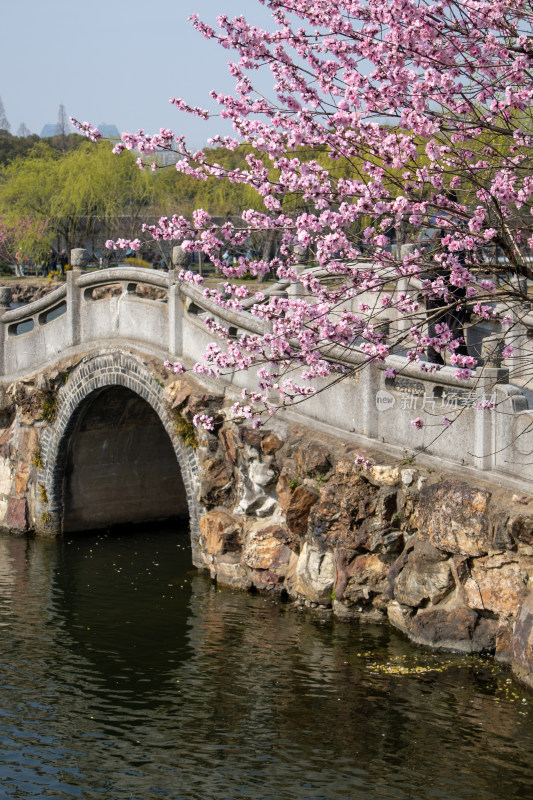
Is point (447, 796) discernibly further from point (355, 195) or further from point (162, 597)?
point (162, 597)

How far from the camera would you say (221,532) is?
45.9 feet

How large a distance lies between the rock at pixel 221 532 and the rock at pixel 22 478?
5.04 metres

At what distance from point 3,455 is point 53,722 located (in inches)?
356

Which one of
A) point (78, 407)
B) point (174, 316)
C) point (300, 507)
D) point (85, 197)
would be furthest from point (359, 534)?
point (85, 197)

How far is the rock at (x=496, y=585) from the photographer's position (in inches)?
405

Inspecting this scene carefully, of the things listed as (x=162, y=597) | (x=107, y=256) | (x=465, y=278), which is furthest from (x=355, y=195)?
(x=107, y=256)

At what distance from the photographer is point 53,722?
10203mm

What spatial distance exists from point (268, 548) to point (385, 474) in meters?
2.22

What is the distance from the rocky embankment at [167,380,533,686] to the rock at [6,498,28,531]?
4.72 metres

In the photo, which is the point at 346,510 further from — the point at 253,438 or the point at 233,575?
the point at 233,575

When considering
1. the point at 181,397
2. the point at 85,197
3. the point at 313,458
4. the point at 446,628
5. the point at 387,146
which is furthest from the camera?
the point at 85,197

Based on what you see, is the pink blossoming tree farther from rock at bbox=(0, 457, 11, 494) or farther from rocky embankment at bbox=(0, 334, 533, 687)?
rock at bbox=(0, 457, 11, 494)

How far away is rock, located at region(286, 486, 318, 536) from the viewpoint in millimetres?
12664

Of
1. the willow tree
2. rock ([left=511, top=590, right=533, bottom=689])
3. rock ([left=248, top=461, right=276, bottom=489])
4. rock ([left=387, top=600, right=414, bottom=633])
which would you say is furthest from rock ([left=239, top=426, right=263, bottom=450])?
the willow tree
